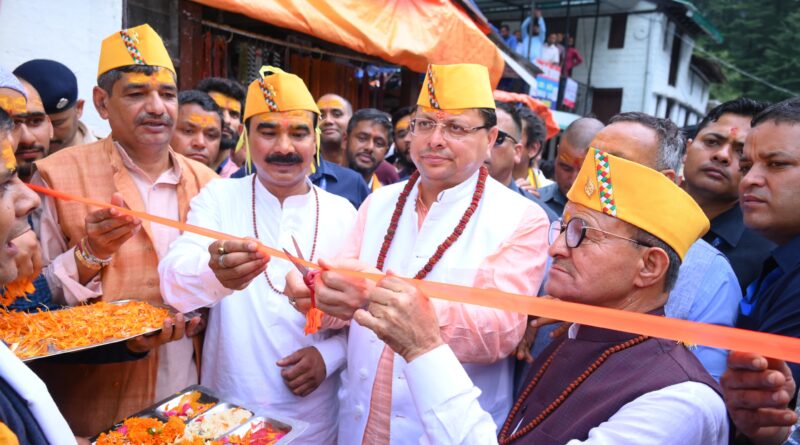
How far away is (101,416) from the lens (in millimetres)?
3004

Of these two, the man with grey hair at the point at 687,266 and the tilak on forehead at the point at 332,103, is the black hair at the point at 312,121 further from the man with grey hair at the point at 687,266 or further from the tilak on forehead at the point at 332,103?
the tilak on forehead at the point at 332,103

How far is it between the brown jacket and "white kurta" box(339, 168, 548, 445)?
3.93ft

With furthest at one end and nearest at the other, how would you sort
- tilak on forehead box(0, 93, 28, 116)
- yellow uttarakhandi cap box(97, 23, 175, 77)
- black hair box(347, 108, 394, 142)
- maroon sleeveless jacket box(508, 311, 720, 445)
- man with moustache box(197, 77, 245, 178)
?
black hair box(347, 108, 394, 142)
man with moustache box(197, 77, 245, 178)
yellow uttarakhandi cap box(97, 23, 175, 77)
tilak on forehead box(0, 93, 28, 116)
maroon sleeveless jacket box(508, 311, 720, 445)

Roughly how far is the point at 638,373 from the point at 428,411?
0.68 meters

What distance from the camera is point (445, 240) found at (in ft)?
8.75

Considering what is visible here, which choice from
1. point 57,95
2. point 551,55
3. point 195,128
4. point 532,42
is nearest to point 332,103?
point 195,128

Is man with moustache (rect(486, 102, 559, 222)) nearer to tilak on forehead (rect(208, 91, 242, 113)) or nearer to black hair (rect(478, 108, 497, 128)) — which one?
black hair (rect(478, 108, 497, 128))

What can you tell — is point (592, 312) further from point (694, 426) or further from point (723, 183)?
point (723, 183)

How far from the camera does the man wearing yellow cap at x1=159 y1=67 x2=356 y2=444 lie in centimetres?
289

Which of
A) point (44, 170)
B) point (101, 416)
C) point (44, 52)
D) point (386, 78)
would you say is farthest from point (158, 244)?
point (386, 78)

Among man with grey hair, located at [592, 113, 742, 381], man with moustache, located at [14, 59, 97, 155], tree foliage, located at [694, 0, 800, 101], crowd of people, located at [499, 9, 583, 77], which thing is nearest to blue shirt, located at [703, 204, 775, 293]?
man with grey hair, located at [592, 113, 742, 381]

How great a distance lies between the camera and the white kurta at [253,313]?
2867 millimetres

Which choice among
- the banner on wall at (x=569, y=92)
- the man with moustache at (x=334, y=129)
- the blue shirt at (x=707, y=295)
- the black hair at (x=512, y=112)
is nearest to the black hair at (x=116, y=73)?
the black hair at (x=512, y=112)

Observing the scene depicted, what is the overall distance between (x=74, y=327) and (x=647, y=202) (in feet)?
8.12
